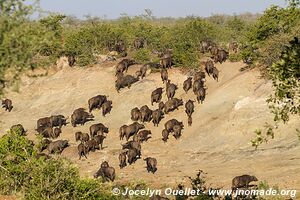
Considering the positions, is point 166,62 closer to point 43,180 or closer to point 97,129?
point 97,129

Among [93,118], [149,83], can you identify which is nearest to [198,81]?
[149,83]

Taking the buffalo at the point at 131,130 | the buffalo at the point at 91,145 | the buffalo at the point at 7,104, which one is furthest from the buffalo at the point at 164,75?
the buffalo at the point at 7,104

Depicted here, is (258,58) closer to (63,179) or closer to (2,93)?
(63,179)

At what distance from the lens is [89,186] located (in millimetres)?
19219

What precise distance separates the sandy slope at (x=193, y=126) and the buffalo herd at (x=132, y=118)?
48 cm

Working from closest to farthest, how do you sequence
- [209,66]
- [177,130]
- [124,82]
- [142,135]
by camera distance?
[177,130] → [142,135] → [209,66] → [124,82]

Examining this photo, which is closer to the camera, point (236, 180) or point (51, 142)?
point (236, 180)

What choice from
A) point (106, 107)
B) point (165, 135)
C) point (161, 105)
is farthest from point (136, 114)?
point (165, 135)

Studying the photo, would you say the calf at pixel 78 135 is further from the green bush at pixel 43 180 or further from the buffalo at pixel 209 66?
the green bush at pixel 43 180

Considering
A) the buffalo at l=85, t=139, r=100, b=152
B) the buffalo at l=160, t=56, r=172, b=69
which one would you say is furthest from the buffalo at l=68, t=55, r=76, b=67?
the buffalo at l=85, t=139, r=100, b=152

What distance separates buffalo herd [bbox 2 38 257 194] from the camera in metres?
33.8

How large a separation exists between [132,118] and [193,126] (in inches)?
182

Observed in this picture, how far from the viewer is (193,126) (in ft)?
119

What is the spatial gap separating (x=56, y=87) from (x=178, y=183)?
71.5ft
